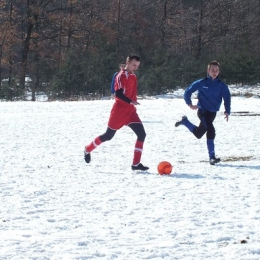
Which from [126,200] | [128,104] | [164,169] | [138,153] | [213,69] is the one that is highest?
[213,69]

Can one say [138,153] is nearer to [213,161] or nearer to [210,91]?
[213,161]

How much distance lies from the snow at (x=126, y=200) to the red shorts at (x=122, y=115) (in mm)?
708

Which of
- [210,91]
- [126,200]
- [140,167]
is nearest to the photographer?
[126,200]

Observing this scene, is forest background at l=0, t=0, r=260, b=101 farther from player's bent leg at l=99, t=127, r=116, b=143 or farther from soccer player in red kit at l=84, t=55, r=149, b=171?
soccer player in red kit at l=84, t=55, r=149, b=171

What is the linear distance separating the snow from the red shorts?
2.32 ft

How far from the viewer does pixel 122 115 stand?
864 cm

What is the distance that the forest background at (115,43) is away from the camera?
32531 mm

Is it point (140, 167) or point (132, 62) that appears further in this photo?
point (140, 167)

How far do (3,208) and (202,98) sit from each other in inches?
174

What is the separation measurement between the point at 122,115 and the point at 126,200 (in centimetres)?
252

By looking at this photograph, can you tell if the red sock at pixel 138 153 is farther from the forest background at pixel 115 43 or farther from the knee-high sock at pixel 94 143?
the forest background at pixel 115 43

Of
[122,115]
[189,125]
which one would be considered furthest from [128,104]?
[189,125]

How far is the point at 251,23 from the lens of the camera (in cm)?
4584

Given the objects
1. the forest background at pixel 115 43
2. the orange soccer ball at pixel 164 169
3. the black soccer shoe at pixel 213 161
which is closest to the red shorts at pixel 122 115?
the orange soccer ball at pixel 164 169
